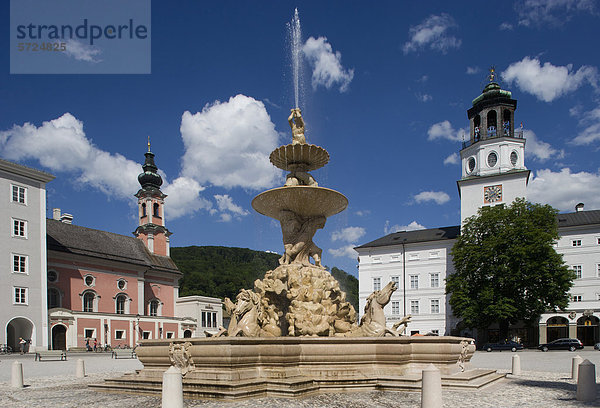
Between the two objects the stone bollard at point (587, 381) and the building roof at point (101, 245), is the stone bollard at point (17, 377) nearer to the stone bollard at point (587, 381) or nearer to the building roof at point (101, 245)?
the stone bollard at point (587, 381)

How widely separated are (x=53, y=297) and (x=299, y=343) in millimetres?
42783

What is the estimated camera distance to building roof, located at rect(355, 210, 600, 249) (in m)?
51.6

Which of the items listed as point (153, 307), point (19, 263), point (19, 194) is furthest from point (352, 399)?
point (153, 307)

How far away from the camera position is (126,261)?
55.0m

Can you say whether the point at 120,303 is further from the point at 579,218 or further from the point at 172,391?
the point at 172,391

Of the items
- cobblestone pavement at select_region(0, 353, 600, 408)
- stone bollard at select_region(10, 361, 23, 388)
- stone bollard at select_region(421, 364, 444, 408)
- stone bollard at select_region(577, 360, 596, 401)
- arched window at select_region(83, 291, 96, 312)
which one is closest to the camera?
stone bollard at select_region(421, 364, 444, 408)

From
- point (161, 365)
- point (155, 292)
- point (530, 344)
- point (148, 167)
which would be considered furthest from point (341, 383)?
point (148, 167)

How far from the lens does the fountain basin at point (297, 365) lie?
9.27m

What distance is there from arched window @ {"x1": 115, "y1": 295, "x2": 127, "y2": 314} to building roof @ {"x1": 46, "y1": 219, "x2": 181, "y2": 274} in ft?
12.8

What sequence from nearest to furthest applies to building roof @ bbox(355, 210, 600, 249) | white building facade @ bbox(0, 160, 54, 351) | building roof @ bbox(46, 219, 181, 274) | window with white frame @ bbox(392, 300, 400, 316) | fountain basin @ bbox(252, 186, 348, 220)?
fountain basin @ bbox(252, 186, 348, 220) < white building facade @ bbox(0, 160, 54, 351) < building roof @ bbox(46, 219, 181, 274) < building roof @ bbox(355, 210, 600, 249) < window with white frame @ bbox(392, 300, 400, 316)

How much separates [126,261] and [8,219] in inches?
701

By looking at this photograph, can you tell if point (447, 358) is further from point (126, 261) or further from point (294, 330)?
point (126, 261)

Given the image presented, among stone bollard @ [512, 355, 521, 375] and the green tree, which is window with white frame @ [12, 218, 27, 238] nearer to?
the green tree

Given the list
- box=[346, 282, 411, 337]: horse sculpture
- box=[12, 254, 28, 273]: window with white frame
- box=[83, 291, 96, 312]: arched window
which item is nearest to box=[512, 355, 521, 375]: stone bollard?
box=[346, 282, 411, 337]: horse sculpture
